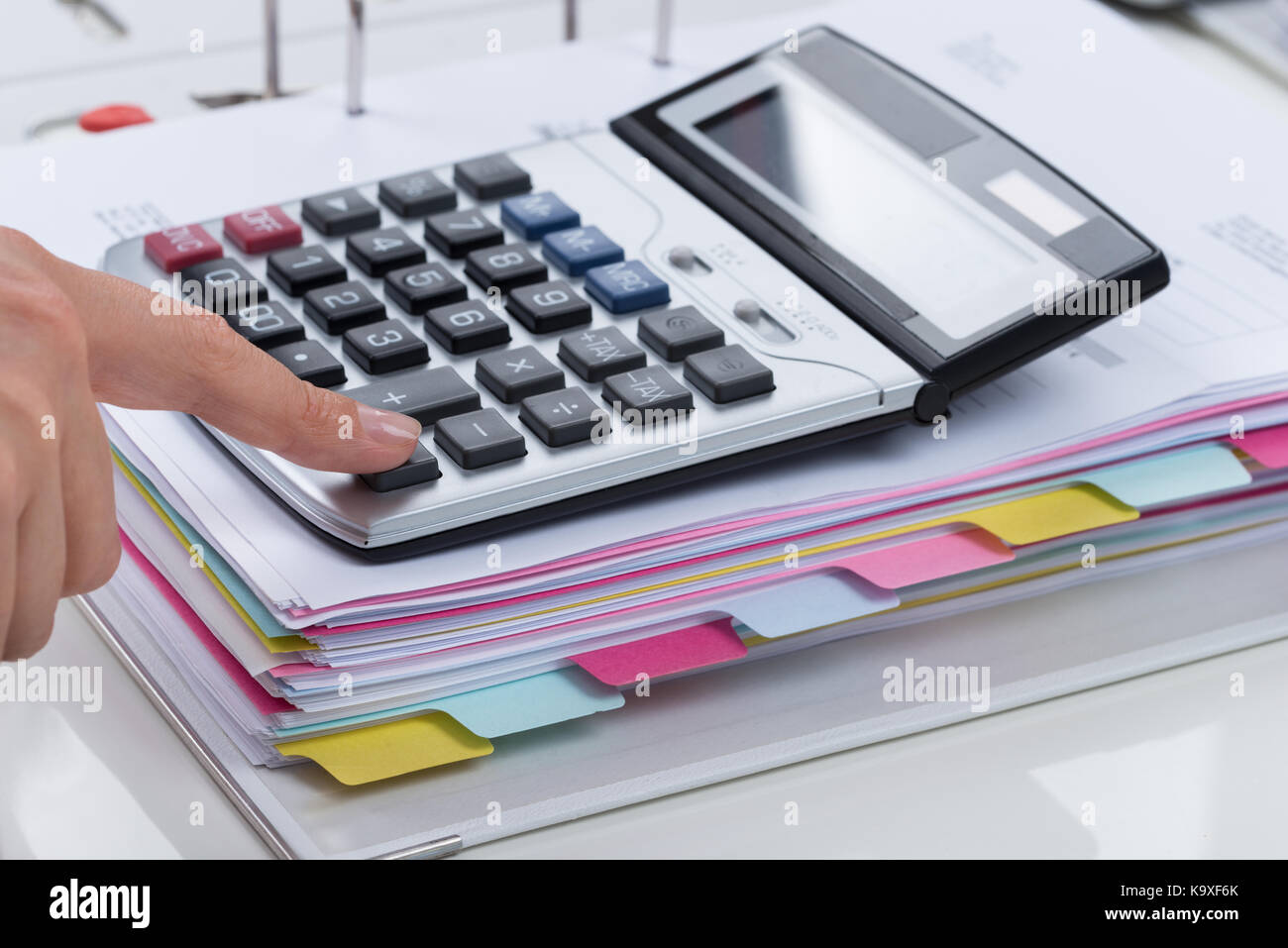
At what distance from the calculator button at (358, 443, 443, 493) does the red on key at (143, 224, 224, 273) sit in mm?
139

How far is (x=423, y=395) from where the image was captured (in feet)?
1.54

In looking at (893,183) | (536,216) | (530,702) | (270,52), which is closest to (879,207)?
(893,183)

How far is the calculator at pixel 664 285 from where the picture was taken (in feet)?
1.49

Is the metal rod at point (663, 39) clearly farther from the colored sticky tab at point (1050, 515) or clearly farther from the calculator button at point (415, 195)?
the colored sticky tab at point (1050, 515)

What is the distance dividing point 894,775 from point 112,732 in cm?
21

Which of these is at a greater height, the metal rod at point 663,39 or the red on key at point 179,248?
the metal rod at point 663,39

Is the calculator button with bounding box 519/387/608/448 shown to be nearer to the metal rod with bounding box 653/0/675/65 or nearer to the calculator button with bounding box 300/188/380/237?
the calculator button with bounding box 300/188/380/237

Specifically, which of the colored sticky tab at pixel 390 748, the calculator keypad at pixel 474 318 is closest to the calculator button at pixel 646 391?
the calculator keypad at pixel 474 318

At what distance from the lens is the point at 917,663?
49 cm

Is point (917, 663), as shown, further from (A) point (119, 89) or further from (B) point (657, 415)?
(A) point (119, 89)

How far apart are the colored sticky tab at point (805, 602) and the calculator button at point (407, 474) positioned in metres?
0.09

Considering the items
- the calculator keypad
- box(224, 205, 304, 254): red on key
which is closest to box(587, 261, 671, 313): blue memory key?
the calculator keypad
